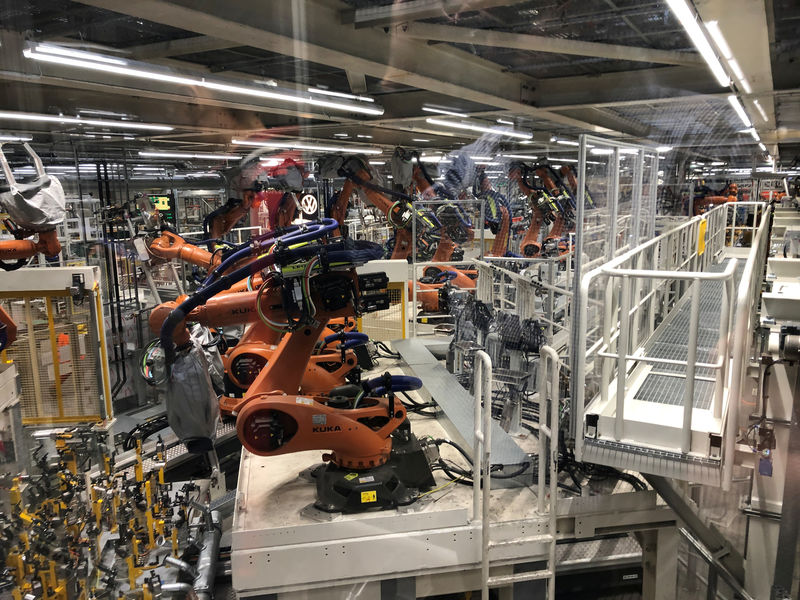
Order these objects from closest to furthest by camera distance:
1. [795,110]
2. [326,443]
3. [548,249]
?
[326,443], [795,110], [548,249]

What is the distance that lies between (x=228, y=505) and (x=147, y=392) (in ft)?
3.41

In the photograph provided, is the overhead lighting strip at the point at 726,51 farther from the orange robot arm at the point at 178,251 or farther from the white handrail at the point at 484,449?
the orange robot arm at the point at 178,251

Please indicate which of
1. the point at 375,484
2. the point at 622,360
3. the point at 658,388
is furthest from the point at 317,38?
the point at 658,388

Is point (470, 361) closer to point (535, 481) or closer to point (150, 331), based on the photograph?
point (535, 481)

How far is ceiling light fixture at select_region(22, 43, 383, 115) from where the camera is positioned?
1.52 meters

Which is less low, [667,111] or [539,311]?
[667,111]

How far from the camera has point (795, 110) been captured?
3.95 meters

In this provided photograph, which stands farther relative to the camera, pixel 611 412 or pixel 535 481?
pixel 535 481

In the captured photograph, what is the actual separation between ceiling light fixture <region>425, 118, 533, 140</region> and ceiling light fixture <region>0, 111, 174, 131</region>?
225 cm

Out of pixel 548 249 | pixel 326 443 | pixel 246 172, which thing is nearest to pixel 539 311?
pixel 548 249

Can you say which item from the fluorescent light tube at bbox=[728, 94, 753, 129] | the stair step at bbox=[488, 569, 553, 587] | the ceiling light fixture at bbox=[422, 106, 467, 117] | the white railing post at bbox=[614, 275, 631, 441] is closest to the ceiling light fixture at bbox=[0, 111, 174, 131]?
the ceiling light fixture at bbox=[422, 106, 467, 117]

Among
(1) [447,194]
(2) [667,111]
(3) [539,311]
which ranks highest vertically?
(2) [667,111]

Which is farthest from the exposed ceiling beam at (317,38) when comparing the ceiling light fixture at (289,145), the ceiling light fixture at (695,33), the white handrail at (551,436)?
the white handrail at (551,436)

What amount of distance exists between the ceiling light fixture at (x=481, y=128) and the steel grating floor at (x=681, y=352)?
2017 millimetres
